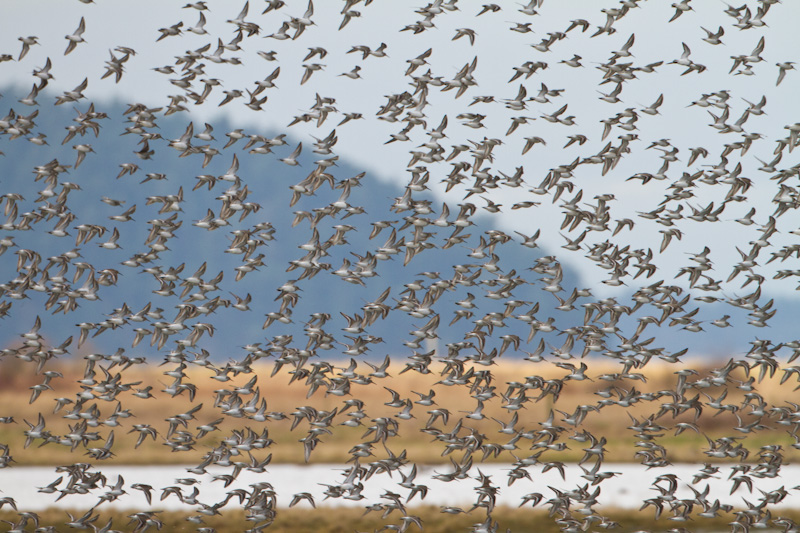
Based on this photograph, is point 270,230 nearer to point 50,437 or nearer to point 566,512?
point 50,437

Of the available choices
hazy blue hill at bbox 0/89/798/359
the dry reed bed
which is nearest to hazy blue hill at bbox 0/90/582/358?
hazy blue hill at bbox 0/89/798/359

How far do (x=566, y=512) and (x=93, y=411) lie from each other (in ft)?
40.8

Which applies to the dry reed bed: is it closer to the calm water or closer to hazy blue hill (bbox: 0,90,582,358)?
the calm water

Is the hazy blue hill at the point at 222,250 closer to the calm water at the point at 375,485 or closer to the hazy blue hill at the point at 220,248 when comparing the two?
the hazy blue hill at the point at 220,248

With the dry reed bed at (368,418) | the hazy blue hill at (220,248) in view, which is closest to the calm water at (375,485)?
the dry reed bed at (368,418)

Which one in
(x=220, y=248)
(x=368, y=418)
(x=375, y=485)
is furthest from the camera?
(x=220, y=248)

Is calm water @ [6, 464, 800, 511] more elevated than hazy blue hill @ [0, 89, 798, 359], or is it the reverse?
hazy blue hill @ [0, 89, 798, 359]

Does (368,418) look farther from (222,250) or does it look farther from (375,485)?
(222,250)

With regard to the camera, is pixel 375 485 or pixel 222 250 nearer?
pixel 375 485

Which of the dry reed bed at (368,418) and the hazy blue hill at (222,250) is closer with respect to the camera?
the dry reed bed at (368,418)

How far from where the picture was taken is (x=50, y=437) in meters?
26.2

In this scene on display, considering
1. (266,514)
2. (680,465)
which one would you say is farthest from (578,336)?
(680,465)

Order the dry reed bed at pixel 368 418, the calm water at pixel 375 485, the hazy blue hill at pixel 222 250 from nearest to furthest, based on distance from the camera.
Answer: the calm water at pixel 375 485 < the dry reed bed at pixel 368 418 < the hazy blue hill at pixel 222 250

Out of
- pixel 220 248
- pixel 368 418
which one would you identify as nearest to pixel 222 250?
pixel 220 248
